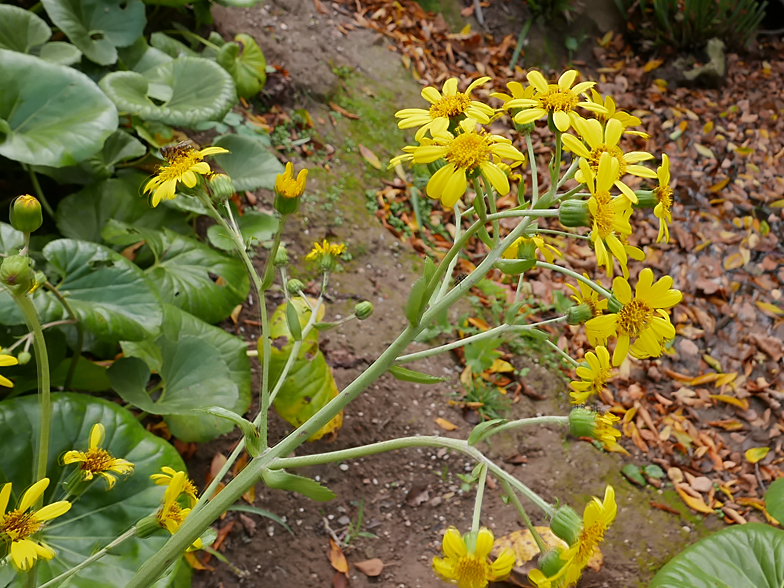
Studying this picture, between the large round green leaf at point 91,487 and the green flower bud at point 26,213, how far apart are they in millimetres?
571

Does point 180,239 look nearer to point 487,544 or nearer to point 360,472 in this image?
point 360,472

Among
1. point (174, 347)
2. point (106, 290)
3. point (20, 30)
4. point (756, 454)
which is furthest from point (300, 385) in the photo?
point (756, 454)

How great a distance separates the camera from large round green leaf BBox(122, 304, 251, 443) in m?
1.70

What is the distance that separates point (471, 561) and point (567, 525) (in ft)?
0.49

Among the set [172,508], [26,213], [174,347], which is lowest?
[174,347]

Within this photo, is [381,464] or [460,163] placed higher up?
[460,163]

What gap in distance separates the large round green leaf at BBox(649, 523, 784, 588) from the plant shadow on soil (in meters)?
0.34

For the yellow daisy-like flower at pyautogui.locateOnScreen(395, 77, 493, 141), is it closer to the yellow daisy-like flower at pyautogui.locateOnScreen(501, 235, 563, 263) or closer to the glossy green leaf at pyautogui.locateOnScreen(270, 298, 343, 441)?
the yellow daisy-like flower at pyautogui.locateOnScreen(501, 235, 563, 263)

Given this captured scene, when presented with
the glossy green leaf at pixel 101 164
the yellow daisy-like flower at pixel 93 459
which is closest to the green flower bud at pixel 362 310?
the yellow daisy-like flower at pixel 93 459

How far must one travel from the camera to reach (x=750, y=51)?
15.6 feet

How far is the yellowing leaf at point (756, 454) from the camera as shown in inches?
102

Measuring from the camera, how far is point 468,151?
81cm

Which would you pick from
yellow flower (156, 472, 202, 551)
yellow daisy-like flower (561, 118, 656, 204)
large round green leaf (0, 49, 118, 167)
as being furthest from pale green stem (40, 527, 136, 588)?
large round green leaf (0, 49, 118, 167)

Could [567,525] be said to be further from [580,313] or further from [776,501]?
[776,501]
